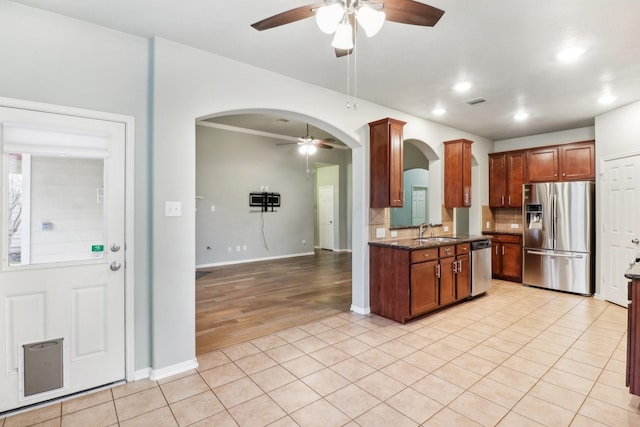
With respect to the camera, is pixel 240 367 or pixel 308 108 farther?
pixel 308 108

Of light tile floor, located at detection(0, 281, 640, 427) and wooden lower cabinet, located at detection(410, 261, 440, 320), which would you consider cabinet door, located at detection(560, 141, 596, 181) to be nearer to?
light tile floor, located at detection(0, 281, 640, 427)

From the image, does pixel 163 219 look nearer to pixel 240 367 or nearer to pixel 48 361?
pixel 48 361

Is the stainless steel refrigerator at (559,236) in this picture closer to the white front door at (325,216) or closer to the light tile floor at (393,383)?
the light tile floor at (393,383)

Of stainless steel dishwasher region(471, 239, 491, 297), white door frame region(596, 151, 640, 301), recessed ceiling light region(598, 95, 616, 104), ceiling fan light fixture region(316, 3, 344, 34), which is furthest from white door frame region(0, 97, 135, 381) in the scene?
white door frame region(596, 151, 640, 301)

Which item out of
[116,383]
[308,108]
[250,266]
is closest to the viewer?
[116,383]

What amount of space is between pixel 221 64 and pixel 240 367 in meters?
2.69

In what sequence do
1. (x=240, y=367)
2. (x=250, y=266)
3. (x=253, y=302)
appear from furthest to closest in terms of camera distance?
(x=250, y=266) < (x=253, y=302) < (x=240, y=367)

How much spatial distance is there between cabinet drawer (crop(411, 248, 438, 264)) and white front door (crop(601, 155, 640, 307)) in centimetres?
256

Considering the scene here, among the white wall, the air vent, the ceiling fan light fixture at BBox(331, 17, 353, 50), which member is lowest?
the ceiling fan light fixture at BBox(331, 17, 353, 50)

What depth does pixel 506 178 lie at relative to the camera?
5.85m

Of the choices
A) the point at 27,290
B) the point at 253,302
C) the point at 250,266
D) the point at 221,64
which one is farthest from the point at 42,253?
the point at 250,266

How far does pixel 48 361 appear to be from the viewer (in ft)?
7.19

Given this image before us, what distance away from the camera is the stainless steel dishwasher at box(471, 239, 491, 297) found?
4453mm

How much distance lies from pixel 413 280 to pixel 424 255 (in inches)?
13.5
